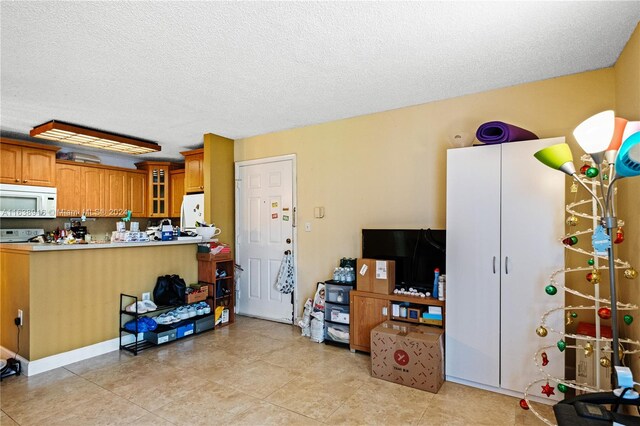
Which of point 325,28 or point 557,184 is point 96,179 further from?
point 557,184

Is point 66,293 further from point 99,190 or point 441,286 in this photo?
point 441,286

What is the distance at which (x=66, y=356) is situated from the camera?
3.20 m

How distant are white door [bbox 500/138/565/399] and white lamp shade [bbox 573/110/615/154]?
69 cm

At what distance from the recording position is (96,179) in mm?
5621

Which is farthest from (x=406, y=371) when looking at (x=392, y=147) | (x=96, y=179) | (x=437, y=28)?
(x=96, y=179)

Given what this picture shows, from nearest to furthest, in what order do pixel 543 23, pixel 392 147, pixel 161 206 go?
1. pixel 543 23
2. pixel 392 147
3. pixel 161 206

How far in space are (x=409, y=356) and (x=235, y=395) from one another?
1.39 metres

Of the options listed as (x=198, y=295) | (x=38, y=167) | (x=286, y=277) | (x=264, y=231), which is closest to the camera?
(x=198, y=295)

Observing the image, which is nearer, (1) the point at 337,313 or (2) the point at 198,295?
(1) the point at 337,313

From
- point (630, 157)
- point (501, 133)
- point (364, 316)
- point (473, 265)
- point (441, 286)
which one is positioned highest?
point (501, 133)

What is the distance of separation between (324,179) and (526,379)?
108 inches

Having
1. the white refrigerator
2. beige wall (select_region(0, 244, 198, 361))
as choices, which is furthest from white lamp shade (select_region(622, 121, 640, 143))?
the white refrigerator

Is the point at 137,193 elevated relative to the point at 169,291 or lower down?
elevated

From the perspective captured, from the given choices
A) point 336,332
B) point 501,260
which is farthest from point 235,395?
point 501,260
